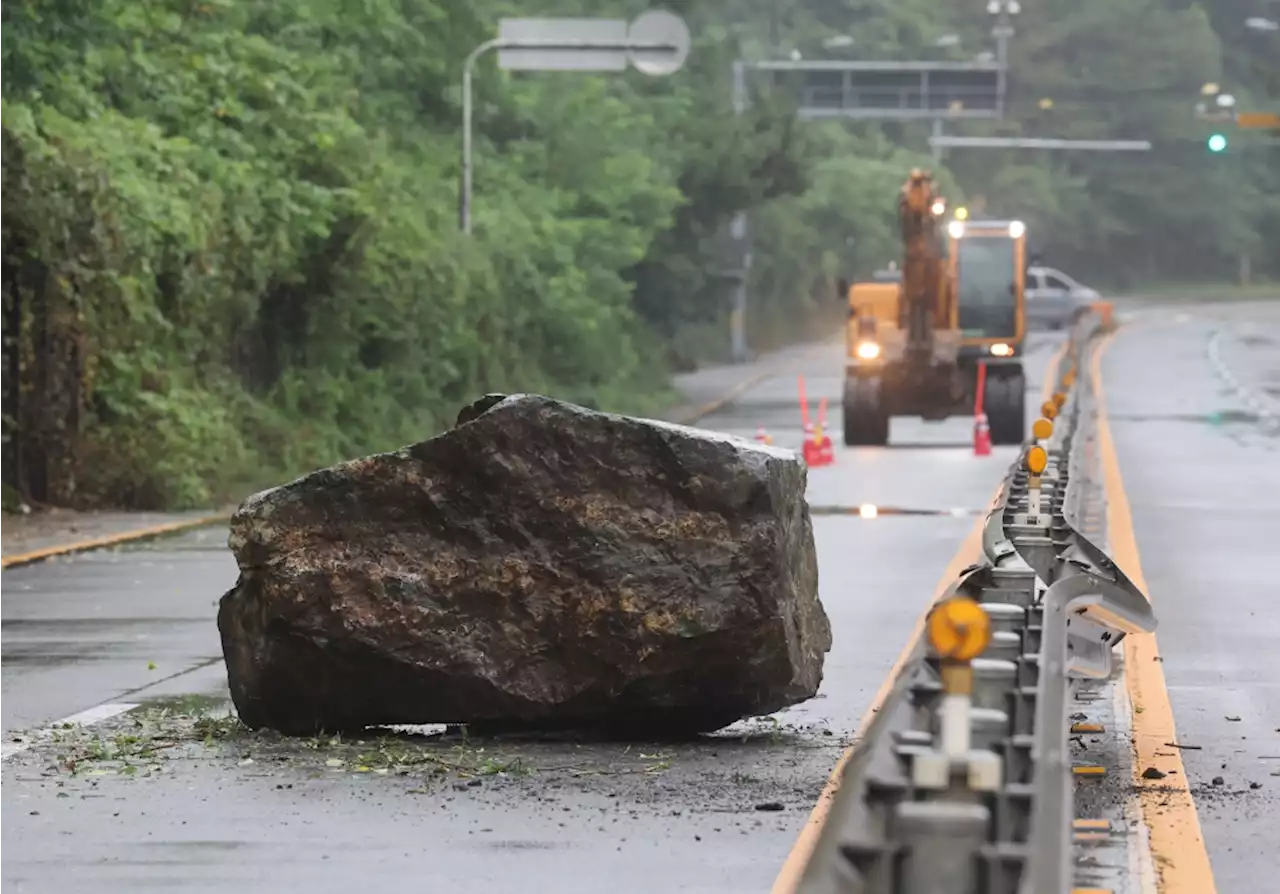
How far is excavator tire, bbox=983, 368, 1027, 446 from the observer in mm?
39688

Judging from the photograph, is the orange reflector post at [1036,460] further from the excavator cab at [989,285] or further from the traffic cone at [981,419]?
the excavator cab at [989,285]

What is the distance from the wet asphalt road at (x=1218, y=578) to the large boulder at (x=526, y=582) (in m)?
1.91

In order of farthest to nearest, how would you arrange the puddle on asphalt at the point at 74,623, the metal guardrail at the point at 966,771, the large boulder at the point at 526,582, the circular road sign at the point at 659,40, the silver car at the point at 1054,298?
the silver car at the point at 1054,298, the circular road sign at the point at 659,40, the puddle on asphalt at the point at 74,623, the large boulder at the point at 526,582, the metal guardrail at the point at 966,771

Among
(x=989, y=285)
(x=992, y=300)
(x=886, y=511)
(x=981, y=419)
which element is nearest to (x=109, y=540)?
(x=886, y=511)

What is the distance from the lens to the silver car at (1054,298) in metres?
88.3

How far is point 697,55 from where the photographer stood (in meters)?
63.0

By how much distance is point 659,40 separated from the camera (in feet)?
129

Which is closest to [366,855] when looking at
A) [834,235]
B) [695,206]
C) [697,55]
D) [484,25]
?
[484,25]

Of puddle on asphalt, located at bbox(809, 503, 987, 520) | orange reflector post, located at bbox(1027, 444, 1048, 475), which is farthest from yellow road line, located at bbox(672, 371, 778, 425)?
orange reflector post, located at bbox(1027, 444, 1048, 475)

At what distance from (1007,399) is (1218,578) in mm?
20089

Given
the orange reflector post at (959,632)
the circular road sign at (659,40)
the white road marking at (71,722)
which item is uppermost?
the circular road sign at (659,40)

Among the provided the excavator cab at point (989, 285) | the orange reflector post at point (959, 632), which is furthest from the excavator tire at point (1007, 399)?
the orange reflector post at point (959, 632)

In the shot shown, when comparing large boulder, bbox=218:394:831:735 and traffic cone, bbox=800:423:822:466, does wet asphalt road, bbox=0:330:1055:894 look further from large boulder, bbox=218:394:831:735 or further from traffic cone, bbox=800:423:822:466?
traffic cone, bbox=800:423:822:466

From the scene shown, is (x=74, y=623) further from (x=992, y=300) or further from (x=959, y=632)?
(x=992, y=300)
